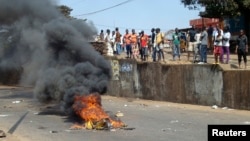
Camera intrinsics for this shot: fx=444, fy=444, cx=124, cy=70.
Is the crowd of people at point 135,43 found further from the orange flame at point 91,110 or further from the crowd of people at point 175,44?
the orange flame at point 91,110

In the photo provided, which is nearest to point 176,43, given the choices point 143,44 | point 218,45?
point 143,44

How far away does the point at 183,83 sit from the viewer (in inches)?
767

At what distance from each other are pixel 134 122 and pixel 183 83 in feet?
21.8

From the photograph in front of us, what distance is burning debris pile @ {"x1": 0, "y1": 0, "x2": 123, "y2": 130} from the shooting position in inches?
533

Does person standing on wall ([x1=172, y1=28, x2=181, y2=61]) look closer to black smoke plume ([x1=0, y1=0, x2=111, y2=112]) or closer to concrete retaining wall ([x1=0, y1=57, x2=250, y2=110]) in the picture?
concrete retaining wall ([x1=0, y1=57, x2=250, y2=110])

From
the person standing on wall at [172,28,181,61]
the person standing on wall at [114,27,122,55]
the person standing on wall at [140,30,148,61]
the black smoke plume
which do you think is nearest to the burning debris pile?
the black smoke plume

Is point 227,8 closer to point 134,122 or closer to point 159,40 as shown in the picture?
point 159,40

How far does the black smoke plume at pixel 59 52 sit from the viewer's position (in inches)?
548

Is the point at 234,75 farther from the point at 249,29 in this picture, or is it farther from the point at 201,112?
the point at 249,29

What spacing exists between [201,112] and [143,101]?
530 cm

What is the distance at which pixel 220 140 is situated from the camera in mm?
6258

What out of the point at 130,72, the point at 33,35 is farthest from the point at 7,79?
the point at 33,35

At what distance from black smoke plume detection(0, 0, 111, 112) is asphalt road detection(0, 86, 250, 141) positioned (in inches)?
40.1

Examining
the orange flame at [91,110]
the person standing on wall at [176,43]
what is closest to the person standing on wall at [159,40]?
the person standing on wall at [176,43]
